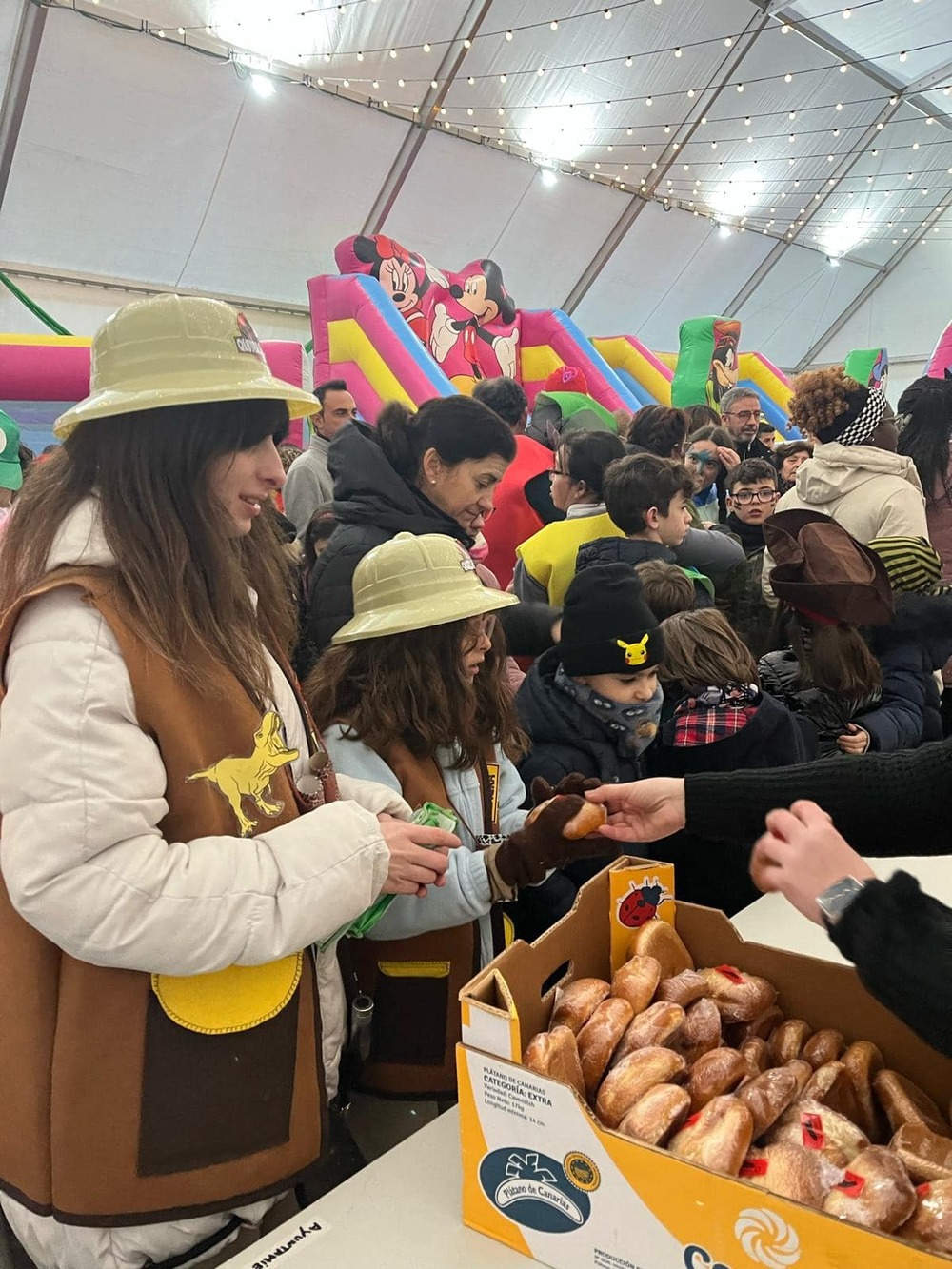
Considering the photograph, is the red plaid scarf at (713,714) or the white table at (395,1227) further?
the red plaid scarf at (713,714)

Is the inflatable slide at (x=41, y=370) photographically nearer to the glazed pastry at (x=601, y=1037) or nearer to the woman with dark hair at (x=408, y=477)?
the woman with dark hair at (x=408, y=477)

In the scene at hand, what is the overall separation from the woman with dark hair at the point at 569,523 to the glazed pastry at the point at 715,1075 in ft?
6.30

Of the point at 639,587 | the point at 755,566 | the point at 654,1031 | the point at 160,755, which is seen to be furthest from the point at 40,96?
the point at 654,1031

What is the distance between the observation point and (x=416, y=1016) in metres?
1.52

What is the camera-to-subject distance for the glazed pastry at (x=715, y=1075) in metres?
0.98

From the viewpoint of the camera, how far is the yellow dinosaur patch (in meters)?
1.92

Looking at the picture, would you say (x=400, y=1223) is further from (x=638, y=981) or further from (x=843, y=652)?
(x=843, y=652)

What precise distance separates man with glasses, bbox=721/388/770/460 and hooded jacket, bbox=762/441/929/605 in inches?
106

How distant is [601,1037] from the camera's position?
104 cm

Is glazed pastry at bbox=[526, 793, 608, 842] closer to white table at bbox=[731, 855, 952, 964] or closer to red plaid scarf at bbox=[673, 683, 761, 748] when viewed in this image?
white table at bbox=[731, 855, 952, 964]

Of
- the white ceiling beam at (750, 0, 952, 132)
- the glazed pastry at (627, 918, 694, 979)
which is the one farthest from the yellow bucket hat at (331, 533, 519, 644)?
the white ceiling beam at (750, 0, 952, 132)

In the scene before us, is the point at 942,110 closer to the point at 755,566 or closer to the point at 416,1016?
the point at 755,566

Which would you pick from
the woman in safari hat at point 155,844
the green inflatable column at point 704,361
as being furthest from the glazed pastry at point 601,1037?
the green inflatable column at point 704,361

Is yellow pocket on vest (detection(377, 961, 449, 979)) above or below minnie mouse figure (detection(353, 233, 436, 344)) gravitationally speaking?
below
